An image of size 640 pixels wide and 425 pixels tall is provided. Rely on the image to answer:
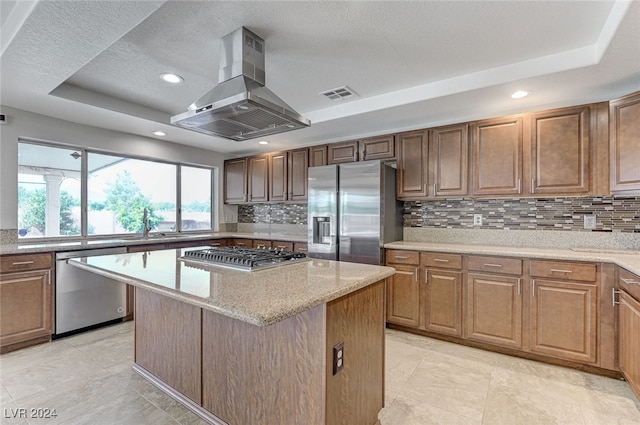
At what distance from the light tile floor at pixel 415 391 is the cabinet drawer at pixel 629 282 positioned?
28.0 inches

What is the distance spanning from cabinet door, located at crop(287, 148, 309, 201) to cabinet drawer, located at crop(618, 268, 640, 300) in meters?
3.17

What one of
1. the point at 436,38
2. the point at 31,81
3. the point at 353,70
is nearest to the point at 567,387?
the point at 436,38

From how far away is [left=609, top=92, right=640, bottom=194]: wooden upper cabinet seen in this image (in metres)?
2.25

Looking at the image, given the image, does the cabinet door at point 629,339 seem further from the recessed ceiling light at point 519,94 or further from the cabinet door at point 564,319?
the recessed ceiling light at point 519,94

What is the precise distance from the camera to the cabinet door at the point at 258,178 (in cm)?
472

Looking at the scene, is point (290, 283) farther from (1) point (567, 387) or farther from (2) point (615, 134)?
(2) point (615, 134)

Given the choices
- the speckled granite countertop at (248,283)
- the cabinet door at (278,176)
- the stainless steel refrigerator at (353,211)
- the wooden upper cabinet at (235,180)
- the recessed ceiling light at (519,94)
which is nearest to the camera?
the speckled granite countertop at (248,283)

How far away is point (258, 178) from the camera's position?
4805 mm

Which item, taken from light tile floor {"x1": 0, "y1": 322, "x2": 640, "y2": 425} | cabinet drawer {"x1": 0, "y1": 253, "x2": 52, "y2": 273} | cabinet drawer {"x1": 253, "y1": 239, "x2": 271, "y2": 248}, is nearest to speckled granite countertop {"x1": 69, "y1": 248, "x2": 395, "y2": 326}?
light tile floor {"x1": 0, "y1": 322, "x2": 640, "y2": 425}

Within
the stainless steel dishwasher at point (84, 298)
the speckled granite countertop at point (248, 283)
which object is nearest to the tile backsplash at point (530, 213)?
the speckled granite countertop at point (248, 283)

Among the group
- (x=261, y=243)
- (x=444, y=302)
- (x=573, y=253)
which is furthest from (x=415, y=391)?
(x=261, y=243)

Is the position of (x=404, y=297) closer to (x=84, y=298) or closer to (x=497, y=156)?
(x=497, y=156)

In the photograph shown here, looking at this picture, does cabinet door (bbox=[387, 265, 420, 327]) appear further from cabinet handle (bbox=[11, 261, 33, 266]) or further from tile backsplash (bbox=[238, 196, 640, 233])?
cabinet handle (bbox=[11, 261, 33, 266])

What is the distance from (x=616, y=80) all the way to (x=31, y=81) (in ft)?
14.5
